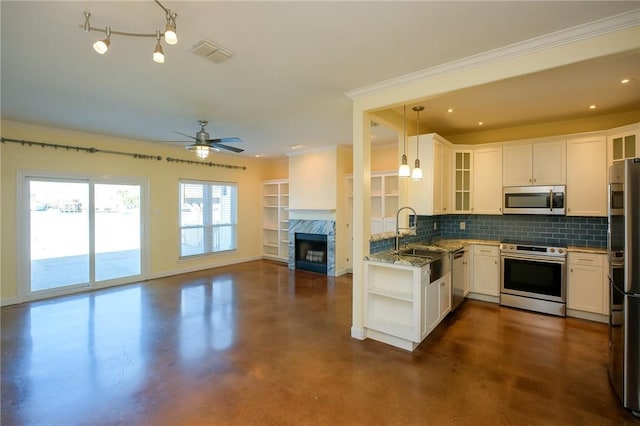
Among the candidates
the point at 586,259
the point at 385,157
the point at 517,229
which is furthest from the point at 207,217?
the point at 586,259

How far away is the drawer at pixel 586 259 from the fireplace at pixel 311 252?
4.29 metres

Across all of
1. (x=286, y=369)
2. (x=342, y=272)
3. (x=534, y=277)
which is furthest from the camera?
(x=342, y=272)

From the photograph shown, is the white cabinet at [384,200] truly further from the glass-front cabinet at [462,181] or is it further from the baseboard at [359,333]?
the baseboard at [359,333]

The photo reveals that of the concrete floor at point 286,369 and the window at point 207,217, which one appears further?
the window at point 207,217

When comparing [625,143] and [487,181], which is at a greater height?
[625,143]

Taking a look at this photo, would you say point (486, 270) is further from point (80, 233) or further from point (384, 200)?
point (80, 233)

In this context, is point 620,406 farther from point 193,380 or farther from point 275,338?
point 193,380

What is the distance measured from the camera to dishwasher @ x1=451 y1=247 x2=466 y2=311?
13.3ft

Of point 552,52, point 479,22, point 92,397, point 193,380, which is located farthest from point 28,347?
point 552,52

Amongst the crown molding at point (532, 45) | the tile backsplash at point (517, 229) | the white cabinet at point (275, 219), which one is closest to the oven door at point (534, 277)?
the tile backsplash at point (517, 229)

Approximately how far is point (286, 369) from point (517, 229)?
4309 millimetres

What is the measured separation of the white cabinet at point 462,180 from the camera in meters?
4.94

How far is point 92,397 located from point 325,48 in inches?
137

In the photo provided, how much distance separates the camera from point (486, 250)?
4.64 m
